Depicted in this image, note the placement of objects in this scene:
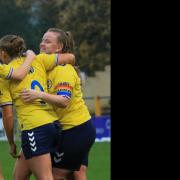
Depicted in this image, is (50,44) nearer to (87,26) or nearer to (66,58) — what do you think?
(66,58)

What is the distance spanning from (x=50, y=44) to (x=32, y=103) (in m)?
0.57

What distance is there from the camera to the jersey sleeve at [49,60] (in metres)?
4.62

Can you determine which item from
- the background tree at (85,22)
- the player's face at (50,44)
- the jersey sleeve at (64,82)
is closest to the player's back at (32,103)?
the jersey sleeve at (64,82)

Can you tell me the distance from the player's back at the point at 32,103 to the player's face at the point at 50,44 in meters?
0.25

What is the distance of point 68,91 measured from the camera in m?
4.57

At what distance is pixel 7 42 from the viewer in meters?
4.52

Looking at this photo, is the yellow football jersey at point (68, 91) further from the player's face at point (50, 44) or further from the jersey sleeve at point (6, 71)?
the jersey sleeve at point (6, 71)

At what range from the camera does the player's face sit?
4781 mm

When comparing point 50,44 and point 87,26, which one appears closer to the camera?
point 50,44

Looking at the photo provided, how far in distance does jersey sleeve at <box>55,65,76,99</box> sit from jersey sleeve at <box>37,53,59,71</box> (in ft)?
0.25

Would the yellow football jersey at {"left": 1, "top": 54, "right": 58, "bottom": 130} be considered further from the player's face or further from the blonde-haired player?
the player's face

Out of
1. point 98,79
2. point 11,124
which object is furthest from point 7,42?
point 98,79

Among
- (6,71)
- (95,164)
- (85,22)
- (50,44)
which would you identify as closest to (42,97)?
Answer: (6,71)
